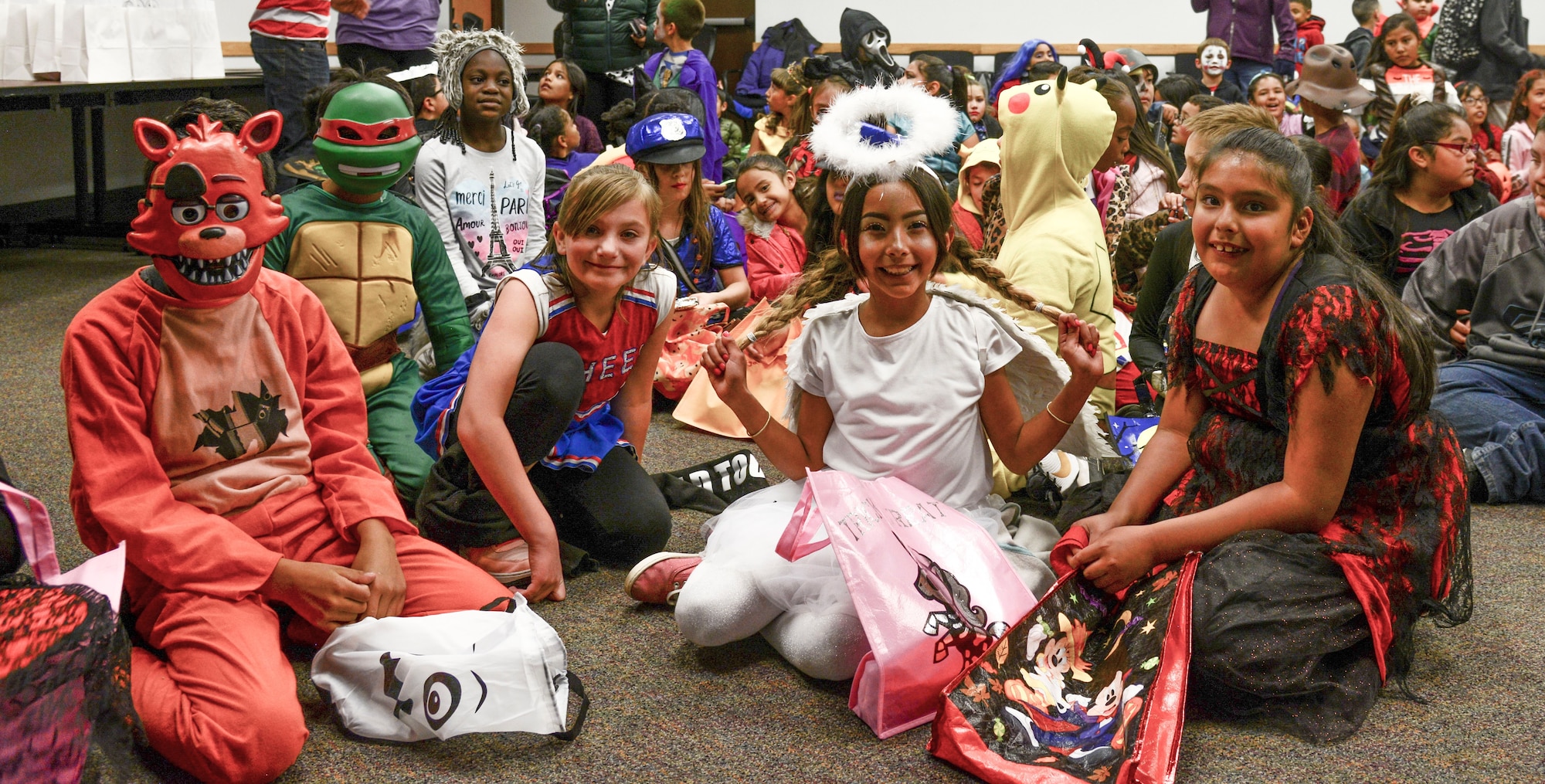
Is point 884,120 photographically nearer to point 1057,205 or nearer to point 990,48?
point 1057,205

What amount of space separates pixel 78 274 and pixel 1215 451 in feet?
17.9

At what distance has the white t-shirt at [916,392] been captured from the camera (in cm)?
228

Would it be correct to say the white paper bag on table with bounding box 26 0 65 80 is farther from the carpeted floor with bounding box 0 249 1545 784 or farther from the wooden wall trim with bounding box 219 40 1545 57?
the wooden wall trim with bounding box 219 40 1545 57

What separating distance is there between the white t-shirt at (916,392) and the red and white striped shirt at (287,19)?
352 centimetres

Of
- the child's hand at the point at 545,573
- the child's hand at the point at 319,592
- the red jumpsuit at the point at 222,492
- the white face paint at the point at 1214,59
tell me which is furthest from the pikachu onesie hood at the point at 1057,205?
the white face paint at the point at 1214,59

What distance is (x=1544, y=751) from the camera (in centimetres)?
189

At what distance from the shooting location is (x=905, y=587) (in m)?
1.94

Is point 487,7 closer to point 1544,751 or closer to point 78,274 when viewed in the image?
point 78,274

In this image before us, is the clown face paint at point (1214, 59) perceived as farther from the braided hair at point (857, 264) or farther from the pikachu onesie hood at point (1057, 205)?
the braided hair at point (857, 264)

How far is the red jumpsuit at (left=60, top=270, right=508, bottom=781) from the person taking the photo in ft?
5.71

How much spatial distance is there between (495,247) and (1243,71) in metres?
6.28

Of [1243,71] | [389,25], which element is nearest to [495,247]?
[389,25]

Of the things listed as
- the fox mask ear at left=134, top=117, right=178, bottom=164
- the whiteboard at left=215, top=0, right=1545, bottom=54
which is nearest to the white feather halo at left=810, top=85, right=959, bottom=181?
A: the fox mask ear at left=134, top=117, right=178, bottom=164

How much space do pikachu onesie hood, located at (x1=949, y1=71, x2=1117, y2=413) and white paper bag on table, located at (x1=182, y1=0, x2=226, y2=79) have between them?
4.70 m
